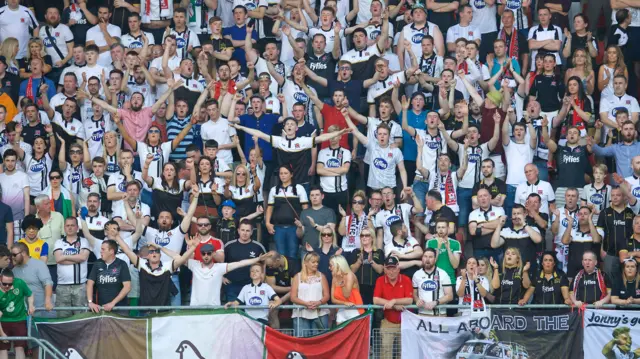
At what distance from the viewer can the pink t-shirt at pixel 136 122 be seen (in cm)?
2339

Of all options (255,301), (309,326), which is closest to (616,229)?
(309,326)

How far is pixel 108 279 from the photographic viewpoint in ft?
64.7

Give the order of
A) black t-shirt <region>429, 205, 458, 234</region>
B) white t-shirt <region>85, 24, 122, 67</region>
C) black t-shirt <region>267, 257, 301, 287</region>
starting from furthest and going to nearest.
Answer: white t-shirt <region>85, 24, 122, 67</region>
black t-shirt <region>429, 205, 458, 234</region>
black t-shirt <region>267, 257, 301, 287</region>

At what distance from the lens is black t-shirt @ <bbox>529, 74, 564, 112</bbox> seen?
23.8 meters

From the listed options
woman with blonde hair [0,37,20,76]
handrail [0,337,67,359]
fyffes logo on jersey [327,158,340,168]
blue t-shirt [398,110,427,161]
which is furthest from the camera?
woman with blonde hair [0,37,20,76]

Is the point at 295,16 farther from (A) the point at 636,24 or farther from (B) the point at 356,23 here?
(A) the point at 636,24

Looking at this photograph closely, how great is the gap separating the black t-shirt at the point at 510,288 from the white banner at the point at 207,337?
11.6 ft

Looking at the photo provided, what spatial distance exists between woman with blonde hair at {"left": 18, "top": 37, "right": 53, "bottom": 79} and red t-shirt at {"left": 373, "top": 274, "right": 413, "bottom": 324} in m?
8.49

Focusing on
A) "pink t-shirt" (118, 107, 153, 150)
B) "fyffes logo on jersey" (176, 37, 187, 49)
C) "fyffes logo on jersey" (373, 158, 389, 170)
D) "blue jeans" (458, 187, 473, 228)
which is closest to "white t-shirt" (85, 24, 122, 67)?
"fyffes logo on jersey" (176, 37, 187, 49)

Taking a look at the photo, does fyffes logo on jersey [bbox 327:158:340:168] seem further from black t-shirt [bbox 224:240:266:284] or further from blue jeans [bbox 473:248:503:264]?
blue jeans [bbox 473:248:503:264]

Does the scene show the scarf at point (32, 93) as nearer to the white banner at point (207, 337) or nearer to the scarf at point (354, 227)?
the scarf at point (354, 227)

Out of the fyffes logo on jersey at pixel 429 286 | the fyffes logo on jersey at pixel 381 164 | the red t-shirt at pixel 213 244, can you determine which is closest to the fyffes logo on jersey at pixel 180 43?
the fyffes logo on jersey at pixel 381 164

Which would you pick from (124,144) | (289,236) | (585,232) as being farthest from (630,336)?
(124,144)

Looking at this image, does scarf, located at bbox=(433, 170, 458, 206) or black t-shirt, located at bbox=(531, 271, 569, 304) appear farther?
scarf, located at bbox=(433, 170, 458, 206)
